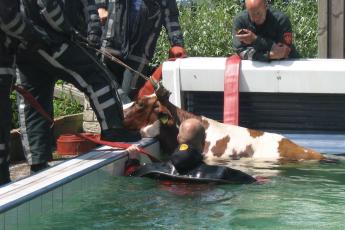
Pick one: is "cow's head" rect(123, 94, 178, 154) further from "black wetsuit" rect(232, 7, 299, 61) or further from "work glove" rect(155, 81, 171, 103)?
"black wetsuit" rect(232, 7, 299, 61)

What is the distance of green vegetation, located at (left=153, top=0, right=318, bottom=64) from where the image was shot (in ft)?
36.4

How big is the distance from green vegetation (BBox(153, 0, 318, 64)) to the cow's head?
3344 mm

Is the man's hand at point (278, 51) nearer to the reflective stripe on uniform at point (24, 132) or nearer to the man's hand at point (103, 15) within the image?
the man's hand at point (103, 15)

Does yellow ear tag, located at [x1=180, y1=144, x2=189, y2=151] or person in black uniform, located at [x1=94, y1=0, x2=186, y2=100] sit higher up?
person in black uniform, located at [x1=94, y1=0, x2=186, y2=100]

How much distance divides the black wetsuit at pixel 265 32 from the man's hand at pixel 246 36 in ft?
0.34

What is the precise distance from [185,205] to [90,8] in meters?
2.18

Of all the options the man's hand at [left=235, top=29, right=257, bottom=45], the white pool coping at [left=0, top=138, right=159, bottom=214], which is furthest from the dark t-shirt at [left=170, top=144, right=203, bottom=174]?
the man's hand at [left=235, top=29, right=257, bottom=45]

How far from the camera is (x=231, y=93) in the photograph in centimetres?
819

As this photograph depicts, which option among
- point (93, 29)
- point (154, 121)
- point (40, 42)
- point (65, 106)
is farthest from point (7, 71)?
point (65, 106)

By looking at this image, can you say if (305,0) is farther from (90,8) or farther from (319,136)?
(90,8)

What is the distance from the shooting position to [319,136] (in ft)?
26.6

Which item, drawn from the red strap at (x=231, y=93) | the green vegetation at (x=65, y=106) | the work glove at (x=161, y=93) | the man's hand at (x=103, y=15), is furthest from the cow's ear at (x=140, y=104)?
the green vegetation at (x=65, y=106)

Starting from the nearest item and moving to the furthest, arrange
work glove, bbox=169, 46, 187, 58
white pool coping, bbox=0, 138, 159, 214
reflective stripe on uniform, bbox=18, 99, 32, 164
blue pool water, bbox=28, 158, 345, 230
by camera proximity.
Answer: white pool coping, bbox=0, 138, 159, 214 → blue pool water, bbox=28, 158, 345, 230 → reflective stripe on uniform, bbox=18, 99, 32, 164 → work glove, bbox=169, 46, 187, 58

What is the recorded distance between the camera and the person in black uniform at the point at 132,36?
877 cm
